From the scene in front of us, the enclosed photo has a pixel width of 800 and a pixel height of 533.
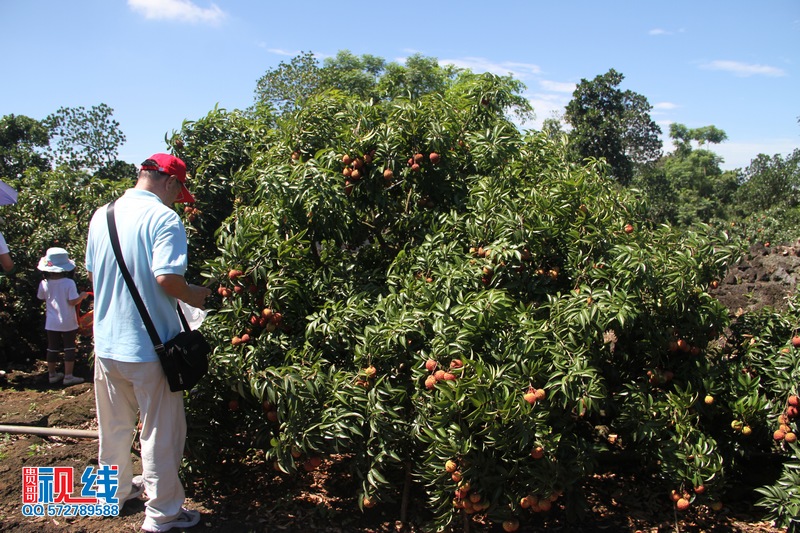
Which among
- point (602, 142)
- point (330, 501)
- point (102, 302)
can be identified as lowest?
point (330, 501)

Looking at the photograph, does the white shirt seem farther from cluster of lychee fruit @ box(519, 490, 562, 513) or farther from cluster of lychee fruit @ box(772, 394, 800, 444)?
cluster of lychee fruit @ box(772, 394, 800, 444)

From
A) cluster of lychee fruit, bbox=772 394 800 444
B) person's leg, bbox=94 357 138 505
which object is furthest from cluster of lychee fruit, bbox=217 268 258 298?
cluster of lychee fruit, bbox=772 394 800 444

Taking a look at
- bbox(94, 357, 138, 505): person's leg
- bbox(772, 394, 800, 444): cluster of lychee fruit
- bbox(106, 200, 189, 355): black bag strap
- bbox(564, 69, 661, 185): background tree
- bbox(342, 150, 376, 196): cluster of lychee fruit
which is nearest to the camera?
bbox(106, 200, 189, 355): black bag strap

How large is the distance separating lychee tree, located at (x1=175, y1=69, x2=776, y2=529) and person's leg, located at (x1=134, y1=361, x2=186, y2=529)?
349 mm

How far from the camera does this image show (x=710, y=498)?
3010 mm

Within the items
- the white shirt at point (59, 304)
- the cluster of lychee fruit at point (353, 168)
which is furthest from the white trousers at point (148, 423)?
the white shirt at point (59, 304)

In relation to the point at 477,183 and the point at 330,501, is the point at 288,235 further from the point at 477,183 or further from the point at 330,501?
the point at 330,501

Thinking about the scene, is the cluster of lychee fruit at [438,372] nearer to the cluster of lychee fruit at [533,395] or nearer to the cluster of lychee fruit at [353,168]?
the cluster of lychee fruit at [533,395]

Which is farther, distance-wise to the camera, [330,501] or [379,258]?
[379,258]

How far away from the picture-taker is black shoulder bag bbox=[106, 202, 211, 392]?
276cm

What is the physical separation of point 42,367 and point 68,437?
10.1 ft

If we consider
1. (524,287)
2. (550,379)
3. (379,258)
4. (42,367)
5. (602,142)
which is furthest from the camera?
(602,142)

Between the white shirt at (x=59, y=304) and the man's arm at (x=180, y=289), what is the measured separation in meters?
3.95

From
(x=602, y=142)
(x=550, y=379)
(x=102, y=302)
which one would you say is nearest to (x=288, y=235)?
(x=102, y=302)
